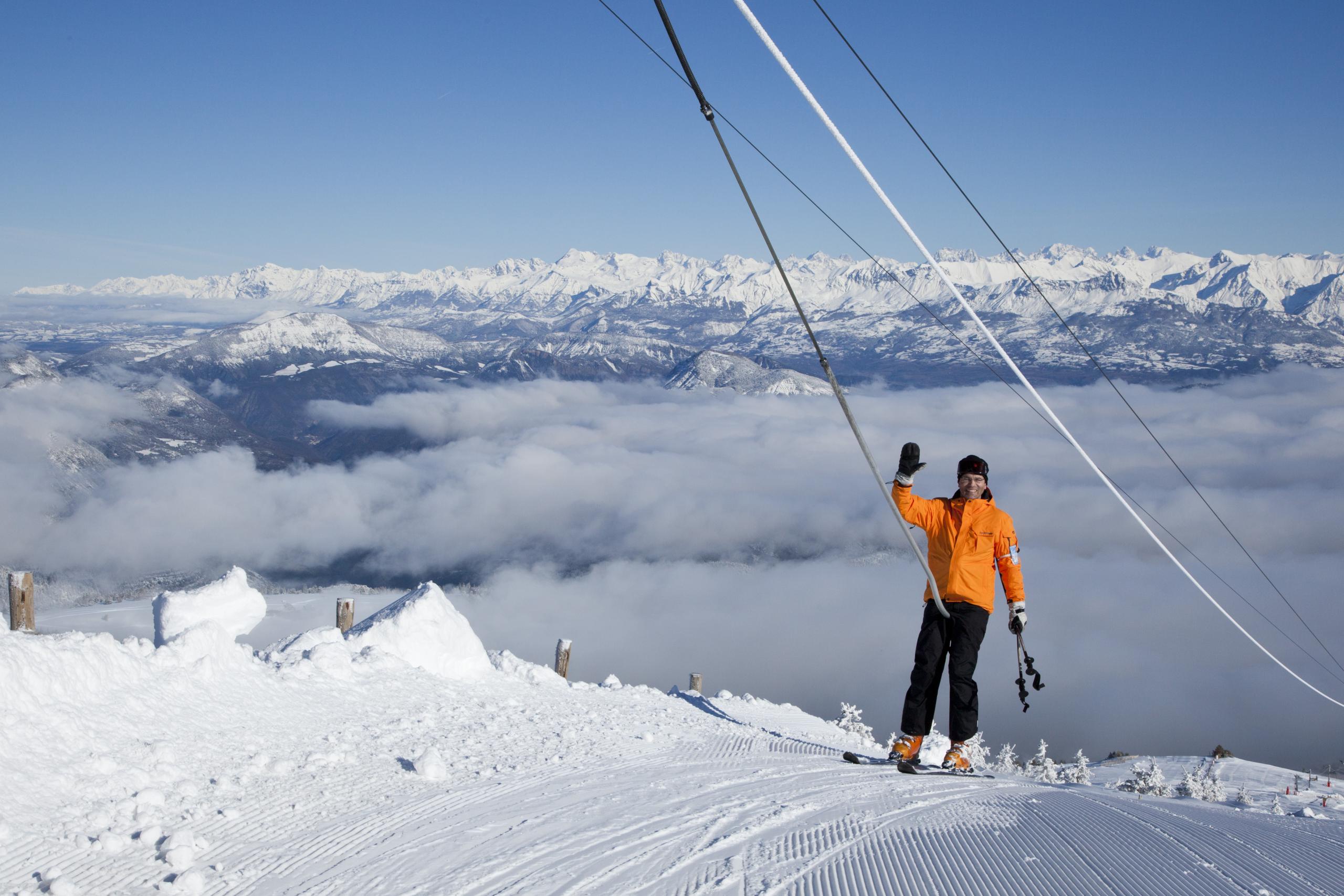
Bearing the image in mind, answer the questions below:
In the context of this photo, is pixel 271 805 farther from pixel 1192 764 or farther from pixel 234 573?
pixel 1192 764

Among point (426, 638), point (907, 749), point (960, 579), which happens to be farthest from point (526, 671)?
point (960, 579)

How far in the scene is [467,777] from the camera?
17.0ft

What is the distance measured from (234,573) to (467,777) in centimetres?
583

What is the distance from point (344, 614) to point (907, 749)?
27.0 feet

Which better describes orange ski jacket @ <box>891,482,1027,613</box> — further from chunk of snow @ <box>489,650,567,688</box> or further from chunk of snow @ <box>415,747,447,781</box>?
chunk of snow @ <box>489,650,567,688</box>

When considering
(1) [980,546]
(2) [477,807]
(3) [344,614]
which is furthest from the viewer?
(3) [344,614]

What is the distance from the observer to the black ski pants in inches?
236

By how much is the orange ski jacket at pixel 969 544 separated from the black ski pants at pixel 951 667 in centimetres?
15

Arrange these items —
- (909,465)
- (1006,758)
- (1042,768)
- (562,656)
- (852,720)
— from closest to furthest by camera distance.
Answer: (909,465), (562,656), (852,720), (1042,768), (1006,758)

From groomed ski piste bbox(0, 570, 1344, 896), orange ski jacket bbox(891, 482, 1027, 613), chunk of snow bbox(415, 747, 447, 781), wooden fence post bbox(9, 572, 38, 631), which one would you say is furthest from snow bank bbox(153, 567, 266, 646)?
orange ski jacket bbox(891, 482, 1027, 613)

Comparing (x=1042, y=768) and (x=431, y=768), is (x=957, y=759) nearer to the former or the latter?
(x=431, y=768)

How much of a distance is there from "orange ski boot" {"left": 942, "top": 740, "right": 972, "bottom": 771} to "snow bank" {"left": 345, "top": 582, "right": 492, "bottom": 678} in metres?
4.95

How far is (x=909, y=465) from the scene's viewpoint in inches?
235

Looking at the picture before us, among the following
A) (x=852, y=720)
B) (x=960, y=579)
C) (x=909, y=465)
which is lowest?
(x=852, y=720)
